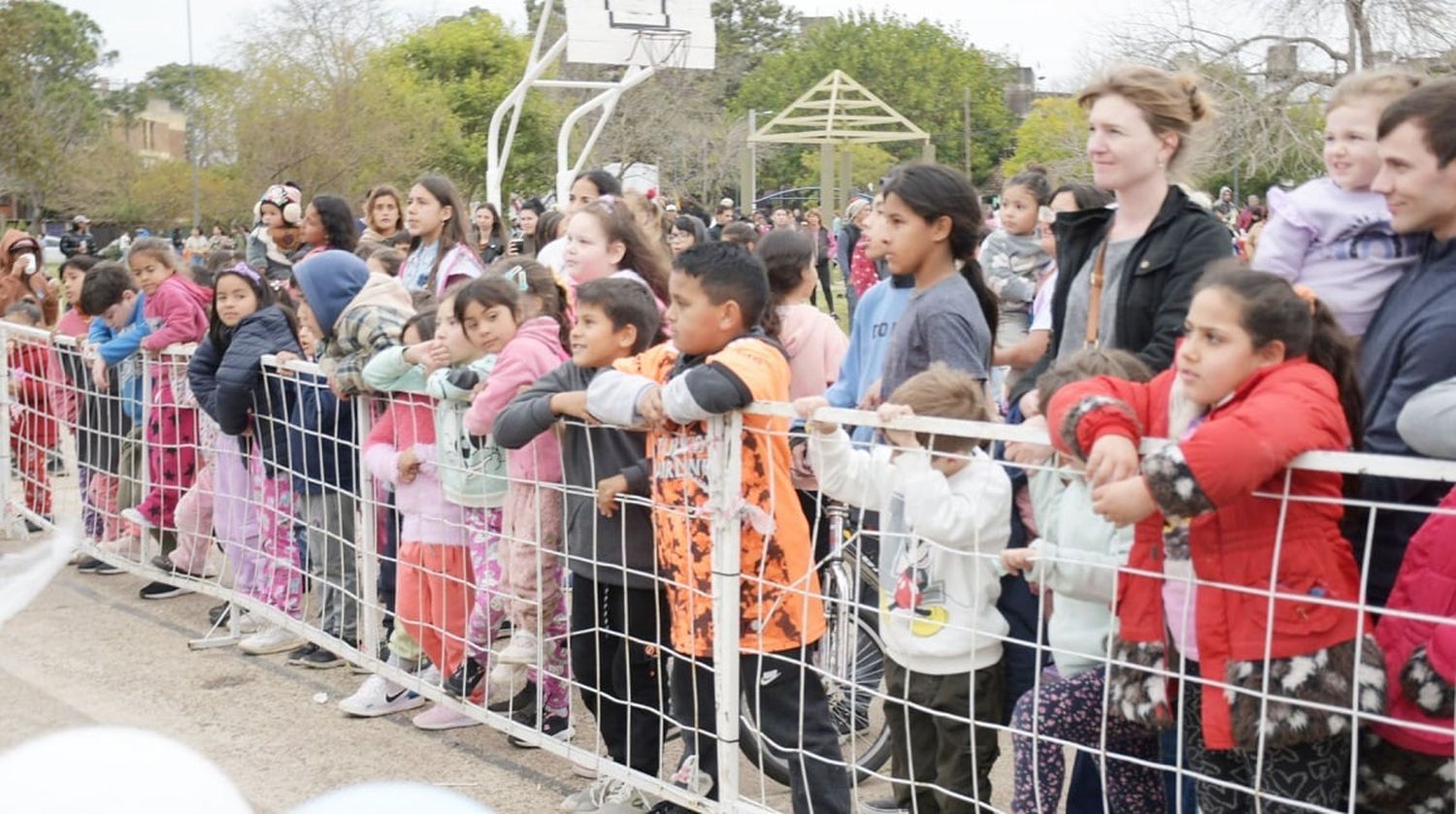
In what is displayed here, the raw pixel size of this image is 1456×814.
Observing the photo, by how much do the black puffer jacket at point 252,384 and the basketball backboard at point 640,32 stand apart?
14.7 meters

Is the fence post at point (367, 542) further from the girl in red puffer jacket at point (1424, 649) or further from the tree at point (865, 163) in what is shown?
the tree at point (865, 163)

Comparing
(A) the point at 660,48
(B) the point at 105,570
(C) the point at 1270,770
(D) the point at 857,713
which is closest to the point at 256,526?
(B) the point at 105,570

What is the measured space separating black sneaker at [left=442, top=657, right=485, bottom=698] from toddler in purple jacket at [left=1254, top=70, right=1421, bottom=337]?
3.18 m

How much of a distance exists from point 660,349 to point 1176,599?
73.0 inches

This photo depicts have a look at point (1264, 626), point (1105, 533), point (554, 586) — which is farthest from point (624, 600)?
point (1264, 626)

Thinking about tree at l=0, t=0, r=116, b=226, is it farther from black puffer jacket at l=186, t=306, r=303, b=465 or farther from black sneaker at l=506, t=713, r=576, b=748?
black sneaker at l=506, t=713, r=576, b=748

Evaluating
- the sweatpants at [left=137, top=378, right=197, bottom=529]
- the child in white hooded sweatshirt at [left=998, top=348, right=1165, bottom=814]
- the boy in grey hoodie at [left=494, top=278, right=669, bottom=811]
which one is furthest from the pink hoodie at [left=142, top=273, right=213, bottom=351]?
the child in white hooded sweatshirt at [left=998, top=348, right=1165, bottom=814]

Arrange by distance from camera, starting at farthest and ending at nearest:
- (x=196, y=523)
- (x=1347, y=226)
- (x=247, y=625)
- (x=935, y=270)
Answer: (x=196, y=523)
(x=247, y=625)
(x=935, y=270)
(x=1347, y=226)

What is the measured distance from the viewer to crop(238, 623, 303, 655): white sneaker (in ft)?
21.9

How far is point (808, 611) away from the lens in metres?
4.13

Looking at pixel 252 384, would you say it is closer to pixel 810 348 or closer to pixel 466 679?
pixel 466 679

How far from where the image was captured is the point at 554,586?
5.00 m

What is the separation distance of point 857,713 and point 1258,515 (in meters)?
2.41

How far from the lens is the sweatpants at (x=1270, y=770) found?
2.89m
